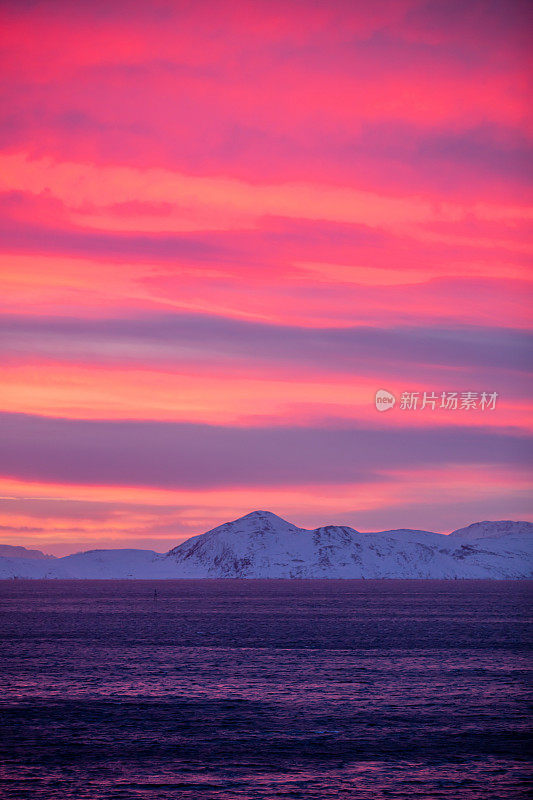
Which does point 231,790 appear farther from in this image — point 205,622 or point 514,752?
point 205,622

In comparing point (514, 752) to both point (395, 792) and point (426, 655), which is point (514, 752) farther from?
point (426, 655)

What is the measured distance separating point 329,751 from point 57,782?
47.9 feet

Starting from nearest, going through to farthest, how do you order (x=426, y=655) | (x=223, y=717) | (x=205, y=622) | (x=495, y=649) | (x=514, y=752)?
(x=514, y=752), (x=223, y=717), (x=426, y=655), (x=495, y=649), (x=205, y=622)

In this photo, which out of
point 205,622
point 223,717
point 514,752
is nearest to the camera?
point 514,752

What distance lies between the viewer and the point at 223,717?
5862 centimetres

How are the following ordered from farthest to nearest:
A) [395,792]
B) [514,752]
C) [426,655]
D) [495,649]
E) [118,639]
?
1. [118,639]
2. [495,649]
3. [426,655]
4. [514,752]
5. [395,792]

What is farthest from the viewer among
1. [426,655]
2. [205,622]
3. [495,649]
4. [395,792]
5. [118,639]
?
[205,622]

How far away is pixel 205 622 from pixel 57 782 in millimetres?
132091

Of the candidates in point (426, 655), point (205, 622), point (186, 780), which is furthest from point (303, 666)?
point (205, 622)

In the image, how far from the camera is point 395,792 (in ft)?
131

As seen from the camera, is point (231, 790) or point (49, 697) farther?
point (49, 697)

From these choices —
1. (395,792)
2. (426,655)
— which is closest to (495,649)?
(426,655)

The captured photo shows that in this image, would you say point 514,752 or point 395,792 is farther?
point 514,752

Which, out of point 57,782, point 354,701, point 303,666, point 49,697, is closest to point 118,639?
point 303,666
